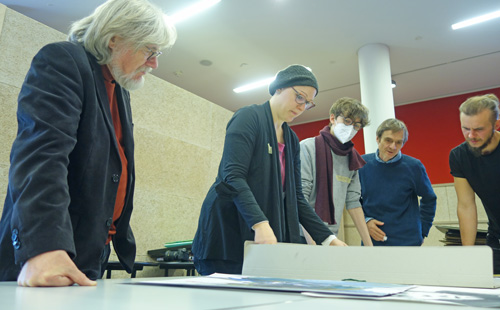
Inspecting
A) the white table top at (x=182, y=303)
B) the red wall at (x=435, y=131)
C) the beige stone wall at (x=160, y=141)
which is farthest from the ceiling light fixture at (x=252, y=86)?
the white table top at (x=182, y=303)

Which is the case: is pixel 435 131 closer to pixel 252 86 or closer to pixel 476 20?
pixel 476 20

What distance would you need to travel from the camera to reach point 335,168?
79.0 inches

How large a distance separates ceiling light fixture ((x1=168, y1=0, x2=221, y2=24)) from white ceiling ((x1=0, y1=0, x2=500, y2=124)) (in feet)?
0.26

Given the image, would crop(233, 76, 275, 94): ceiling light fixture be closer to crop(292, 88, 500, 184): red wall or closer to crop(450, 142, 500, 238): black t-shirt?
crop(292, 88, 500, 184): red wall

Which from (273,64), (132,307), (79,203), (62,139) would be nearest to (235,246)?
(79,203)

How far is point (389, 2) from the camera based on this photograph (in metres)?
4.39

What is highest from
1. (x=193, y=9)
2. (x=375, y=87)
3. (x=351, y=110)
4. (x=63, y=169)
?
(x=193, y=9)

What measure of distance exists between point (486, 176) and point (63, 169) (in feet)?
6.06

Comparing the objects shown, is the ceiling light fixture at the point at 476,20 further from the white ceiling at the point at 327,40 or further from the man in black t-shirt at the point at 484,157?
the man in black t-shirt at the point at 484,157

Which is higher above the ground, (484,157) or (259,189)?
(484,157)

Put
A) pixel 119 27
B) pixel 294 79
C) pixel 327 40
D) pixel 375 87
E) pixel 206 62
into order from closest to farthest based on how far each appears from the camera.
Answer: pixel 119 27
pixel 294 79
pixel 375 87
pixel 327 40
pixel 206 62

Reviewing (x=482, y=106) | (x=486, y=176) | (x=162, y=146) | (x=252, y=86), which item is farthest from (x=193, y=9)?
(x=486, y=176)

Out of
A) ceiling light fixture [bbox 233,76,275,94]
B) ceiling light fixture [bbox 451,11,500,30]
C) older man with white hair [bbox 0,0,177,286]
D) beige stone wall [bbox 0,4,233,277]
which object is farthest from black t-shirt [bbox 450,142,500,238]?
ceiling light fixture [bbox 233,76,275,94]

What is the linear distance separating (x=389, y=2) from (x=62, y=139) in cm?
445
